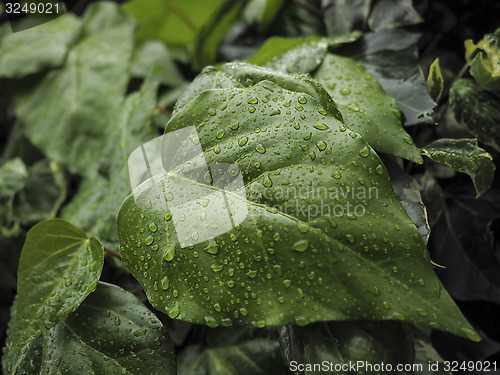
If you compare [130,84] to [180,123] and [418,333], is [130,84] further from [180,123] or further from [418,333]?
[418,333]

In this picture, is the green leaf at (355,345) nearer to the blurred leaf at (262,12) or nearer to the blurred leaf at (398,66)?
the blurred leaf at (398,66)

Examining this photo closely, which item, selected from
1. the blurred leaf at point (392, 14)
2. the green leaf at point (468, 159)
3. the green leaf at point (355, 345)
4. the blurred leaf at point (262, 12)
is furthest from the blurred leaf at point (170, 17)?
the green leaf at point (355, 345)

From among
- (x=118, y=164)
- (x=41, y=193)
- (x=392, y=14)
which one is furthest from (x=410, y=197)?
(x=41, y=193)

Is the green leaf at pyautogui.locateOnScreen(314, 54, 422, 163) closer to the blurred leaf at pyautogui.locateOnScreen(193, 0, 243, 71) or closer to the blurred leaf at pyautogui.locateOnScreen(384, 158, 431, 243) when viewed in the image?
the blurred leaf at pyautogui.locateOnScreen(384, 158, 431, 243)

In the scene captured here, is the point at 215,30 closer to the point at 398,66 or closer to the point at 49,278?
the point at 398,66

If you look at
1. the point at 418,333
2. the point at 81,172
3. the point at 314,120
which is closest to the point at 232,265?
the point at 314,120
